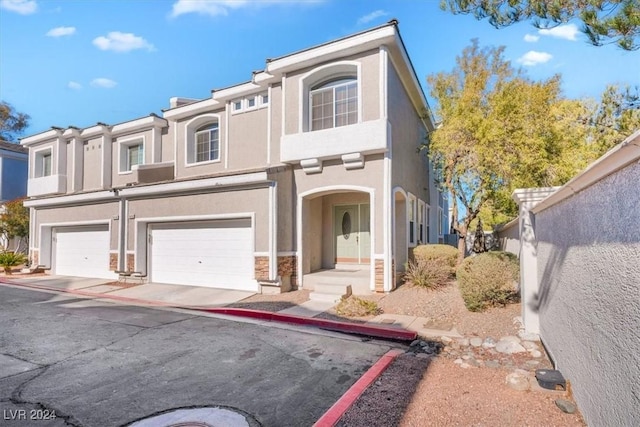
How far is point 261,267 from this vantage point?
37.1ft

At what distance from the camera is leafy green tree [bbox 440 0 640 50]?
4934 millimetres

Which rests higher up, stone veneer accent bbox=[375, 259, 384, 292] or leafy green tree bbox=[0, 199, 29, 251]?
leafy green tree bbox=[0, 199, 29, 251]

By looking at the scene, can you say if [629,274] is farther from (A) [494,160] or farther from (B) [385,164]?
(A) [494,160]

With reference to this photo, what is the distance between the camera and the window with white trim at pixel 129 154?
18.6 m

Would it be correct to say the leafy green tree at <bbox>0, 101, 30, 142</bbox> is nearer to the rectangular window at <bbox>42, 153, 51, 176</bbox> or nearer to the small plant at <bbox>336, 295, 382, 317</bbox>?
the rectangular window at <bbox>42, 153, 51, 176</bbox>

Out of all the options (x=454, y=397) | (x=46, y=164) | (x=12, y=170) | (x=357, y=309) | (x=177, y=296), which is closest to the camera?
(x=454, y=397)

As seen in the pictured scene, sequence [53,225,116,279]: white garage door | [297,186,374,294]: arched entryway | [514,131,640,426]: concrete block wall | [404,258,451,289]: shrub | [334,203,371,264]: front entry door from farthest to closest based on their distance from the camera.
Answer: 1. [53,225,116,279]: white garage door
2. [334,203,371,264]: front entry door
3. [297,186,374,294]: arched entryway
4. [404,258,451,289]: shrub
5. [514,131,640,426]: concrete block wall

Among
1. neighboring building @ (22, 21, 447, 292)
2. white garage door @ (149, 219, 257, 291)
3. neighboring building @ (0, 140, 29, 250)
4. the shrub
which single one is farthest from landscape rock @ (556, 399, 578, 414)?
neighboring building @ (0, 140, 29, 250)

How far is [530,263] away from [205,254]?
10229mm

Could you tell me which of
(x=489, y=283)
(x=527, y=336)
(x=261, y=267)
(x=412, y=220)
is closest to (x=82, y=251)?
(x=261, y=267)

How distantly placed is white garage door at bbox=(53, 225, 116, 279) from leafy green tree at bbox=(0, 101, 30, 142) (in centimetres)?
2484

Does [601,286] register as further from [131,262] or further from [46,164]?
[46,164]

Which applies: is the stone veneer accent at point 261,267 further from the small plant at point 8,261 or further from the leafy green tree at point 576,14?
the small plant at point 8,261

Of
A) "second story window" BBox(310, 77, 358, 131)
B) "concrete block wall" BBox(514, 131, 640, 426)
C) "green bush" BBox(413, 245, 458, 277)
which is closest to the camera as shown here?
"concrete block wall" BBox(514, 131, 640, 426)
